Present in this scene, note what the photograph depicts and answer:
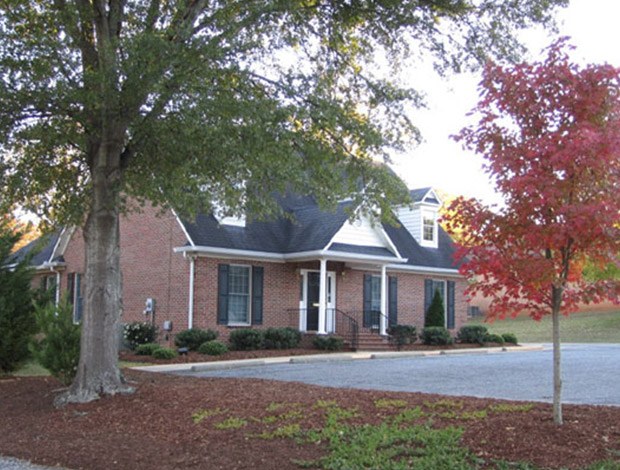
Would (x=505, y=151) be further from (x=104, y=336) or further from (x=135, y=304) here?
(x=135, y=304)

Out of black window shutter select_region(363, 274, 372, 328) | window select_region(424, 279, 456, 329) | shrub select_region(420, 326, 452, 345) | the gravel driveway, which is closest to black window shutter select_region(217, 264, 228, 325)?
the gravel driveway

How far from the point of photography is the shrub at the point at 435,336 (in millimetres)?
26844

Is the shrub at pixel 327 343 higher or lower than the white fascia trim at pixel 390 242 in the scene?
lower

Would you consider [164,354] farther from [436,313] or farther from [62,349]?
[436,313]

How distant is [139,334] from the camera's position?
23.1 metres

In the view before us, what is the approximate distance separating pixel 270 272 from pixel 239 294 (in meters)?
1.37

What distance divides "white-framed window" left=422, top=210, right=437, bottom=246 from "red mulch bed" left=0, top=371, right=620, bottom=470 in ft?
60.5

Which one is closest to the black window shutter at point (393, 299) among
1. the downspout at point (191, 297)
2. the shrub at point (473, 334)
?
the shrub at point (473, 334)

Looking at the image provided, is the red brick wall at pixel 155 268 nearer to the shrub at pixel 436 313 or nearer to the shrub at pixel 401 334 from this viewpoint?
the shrub at pixel 401 334

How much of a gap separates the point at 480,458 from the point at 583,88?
4.07 meters

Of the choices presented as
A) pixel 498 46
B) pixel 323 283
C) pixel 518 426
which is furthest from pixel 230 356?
pixel 518 426

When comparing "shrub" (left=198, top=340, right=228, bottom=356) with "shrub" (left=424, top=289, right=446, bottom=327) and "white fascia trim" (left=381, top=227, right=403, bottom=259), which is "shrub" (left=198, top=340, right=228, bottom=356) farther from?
"shrub" (left=424, top=289, right=446, bottom=327)

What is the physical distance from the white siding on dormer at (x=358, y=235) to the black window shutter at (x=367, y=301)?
148 cm

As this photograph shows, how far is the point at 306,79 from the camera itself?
1260 cm
